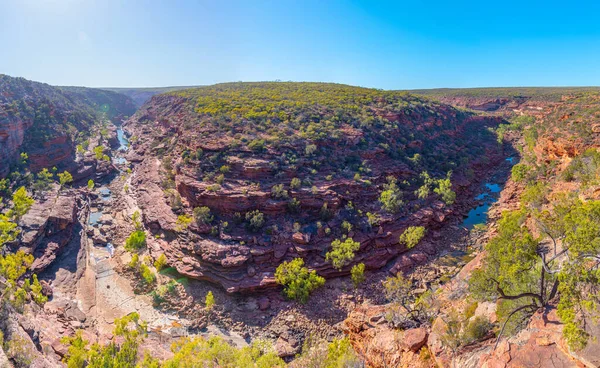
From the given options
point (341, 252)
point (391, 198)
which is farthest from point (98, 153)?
point (391, 198)

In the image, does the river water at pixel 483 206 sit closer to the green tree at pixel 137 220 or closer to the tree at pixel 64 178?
the green tree at pixel 137 220

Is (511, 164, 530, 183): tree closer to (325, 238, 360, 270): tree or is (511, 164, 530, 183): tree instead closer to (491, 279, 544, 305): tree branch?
(325, 238, 360, 270): tree

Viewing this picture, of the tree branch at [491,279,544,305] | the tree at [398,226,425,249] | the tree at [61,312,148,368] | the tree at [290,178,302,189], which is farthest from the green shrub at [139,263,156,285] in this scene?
the tree branch at [491,279,544,305]

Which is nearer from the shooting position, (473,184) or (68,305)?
(68,305)

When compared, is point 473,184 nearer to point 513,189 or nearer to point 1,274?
point 513,189

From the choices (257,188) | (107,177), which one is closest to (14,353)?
(257,188)

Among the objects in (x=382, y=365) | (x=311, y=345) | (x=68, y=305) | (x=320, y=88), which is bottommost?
(x=311, y=345)
